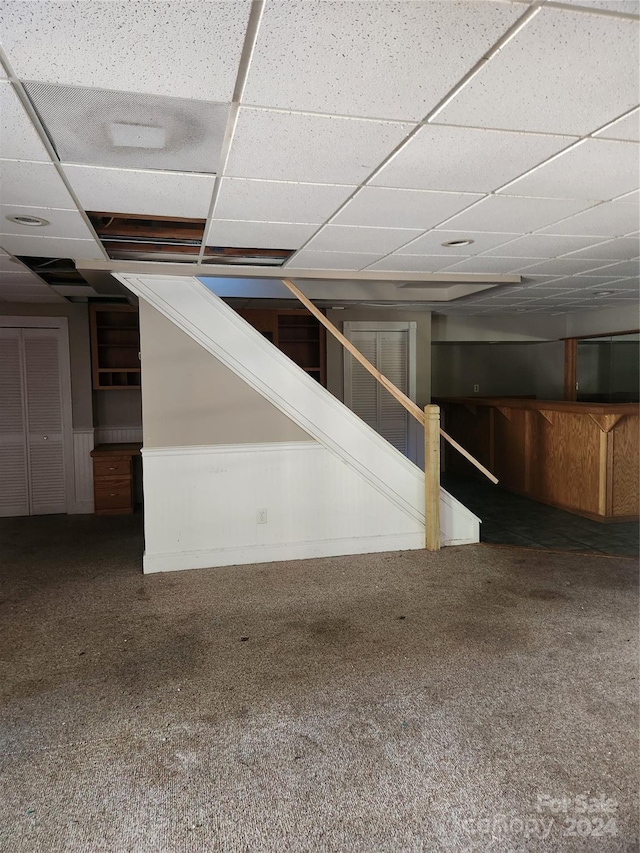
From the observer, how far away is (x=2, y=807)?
5.59 feet

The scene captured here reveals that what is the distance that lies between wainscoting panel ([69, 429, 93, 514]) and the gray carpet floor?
6.43ft

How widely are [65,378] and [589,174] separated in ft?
17.0

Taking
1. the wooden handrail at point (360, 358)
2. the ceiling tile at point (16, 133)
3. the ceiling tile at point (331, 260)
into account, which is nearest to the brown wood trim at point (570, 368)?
the wooden handrail at point (360, 358)

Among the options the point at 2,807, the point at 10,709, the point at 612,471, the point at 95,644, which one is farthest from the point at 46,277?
the point at 612,471

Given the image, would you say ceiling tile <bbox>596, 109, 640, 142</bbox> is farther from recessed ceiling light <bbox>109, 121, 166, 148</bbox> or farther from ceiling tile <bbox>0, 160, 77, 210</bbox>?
ceiling tile <bbox>0, 160, 77, 210</bbox>

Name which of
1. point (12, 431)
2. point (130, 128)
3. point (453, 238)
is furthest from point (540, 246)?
point (12, 431)

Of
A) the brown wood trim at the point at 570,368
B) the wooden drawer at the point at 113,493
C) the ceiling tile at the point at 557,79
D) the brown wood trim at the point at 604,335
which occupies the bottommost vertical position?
the wooden drawer at the point at 113,493

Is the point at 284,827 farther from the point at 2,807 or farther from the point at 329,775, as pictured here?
the point at 2,807

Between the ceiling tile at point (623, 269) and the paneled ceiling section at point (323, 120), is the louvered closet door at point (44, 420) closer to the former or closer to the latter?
the paneled ceiling section at point (323, 120)

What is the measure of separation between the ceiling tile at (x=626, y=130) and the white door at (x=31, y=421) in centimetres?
528

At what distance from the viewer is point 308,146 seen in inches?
71.8

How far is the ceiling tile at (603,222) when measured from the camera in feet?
8.25

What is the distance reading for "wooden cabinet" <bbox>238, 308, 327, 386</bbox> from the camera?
5566 mm

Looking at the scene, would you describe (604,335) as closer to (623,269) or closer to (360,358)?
(623,269)
